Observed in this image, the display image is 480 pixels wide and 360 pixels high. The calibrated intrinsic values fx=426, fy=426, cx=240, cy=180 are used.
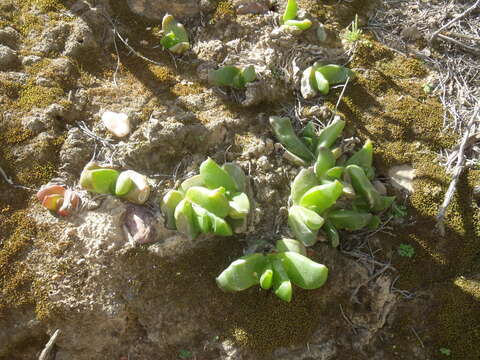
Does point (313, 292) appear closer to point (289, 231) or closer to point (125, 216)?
point (289, 231)

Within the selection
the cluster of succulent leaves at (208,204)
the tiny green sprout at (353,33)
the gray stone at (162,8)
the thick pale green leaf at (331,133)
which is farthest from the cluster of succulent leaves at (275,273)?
the gray stone at (162,8)

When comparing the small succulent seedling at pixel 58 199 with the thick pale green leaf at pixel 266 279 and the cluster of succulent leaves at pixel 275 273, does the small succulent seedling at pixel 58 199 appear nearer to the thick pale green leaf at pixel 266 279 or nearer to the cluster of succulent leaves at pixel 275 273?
the cluster of succulent leaves at pixel 275 273

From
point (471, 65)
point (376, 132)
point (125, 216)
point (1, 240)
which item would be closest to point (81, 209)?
point (125, 216)

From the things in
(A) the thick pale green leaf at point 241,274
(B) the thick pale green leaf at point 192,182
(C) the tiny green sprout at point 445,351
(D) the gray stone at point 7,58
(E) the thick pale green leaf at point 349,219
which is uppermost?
(D) the gray stone at point 7,58

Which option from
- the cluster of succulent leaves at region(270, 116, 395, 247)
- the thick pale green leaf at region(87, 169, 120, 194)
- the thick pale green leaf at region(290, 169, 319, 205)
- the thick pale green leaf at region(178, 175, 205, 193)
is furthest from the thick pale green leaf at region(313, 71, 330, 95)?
the thick pale green leaf at region(87, 169, 120, 194)

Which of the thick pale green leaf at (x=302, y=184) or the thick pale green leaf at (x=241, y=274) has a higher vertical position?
the thick pale green leaf at (x=302, y=184)

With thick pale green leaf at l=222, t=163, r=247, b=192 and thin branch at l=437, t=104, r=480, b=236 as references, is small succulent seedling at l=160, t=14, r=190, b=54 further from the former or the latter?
thin branch at l=437, t=104, r=480, b=236

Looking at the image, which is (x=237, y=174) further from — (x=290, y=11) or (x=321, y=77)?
(x=290, y=11)
